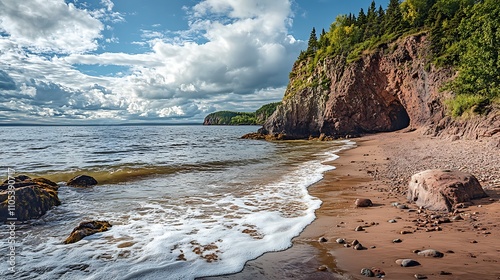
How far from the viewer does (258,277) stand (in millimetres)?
4559

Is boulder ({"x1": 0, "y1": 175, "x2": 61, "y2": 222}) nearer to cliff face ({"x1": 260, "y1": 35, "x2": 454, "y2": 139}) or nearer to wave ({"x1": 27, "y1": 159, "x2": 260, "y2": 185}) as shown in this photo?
wave ({"x1": 27, "y1": 159, "x2": 260, "y2": 185})

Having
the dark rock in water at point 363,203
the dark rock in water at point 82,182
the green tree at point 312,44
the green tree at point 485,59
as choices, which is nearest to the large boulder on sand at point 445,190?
the dark rock in water at point 363,203

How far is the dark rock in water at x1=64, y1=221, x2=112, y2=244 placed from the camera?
6.49m

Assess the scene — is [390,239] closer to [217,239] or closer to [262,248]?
[262,248]

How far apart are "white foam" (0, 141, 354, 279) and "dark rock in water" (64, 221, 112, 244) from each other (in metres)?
0.19

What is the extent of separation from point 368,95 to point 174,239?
156ft

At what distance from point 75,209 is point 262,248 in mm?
7374

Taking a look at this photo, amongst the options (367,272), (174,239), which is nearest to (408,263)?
(367,272)

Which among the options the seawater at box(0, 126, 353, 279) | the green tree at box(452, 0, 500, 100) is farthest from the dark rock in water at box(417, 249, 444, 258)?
the green tree at box(452, 0, 500, 100)

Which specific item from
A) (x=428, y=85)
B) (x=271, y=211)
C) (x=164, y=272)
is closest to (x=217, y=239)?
(x=164, y=272)

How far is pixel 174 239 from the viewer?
21.1ft

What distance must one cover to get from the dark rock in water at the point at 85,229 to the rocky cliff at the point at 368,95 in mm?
29907

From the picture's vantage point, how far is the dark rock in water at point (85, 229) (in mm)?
6486

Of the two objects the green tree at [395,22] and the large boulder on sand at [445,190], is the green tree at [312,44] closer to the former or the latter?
the green tree at [395,22]
